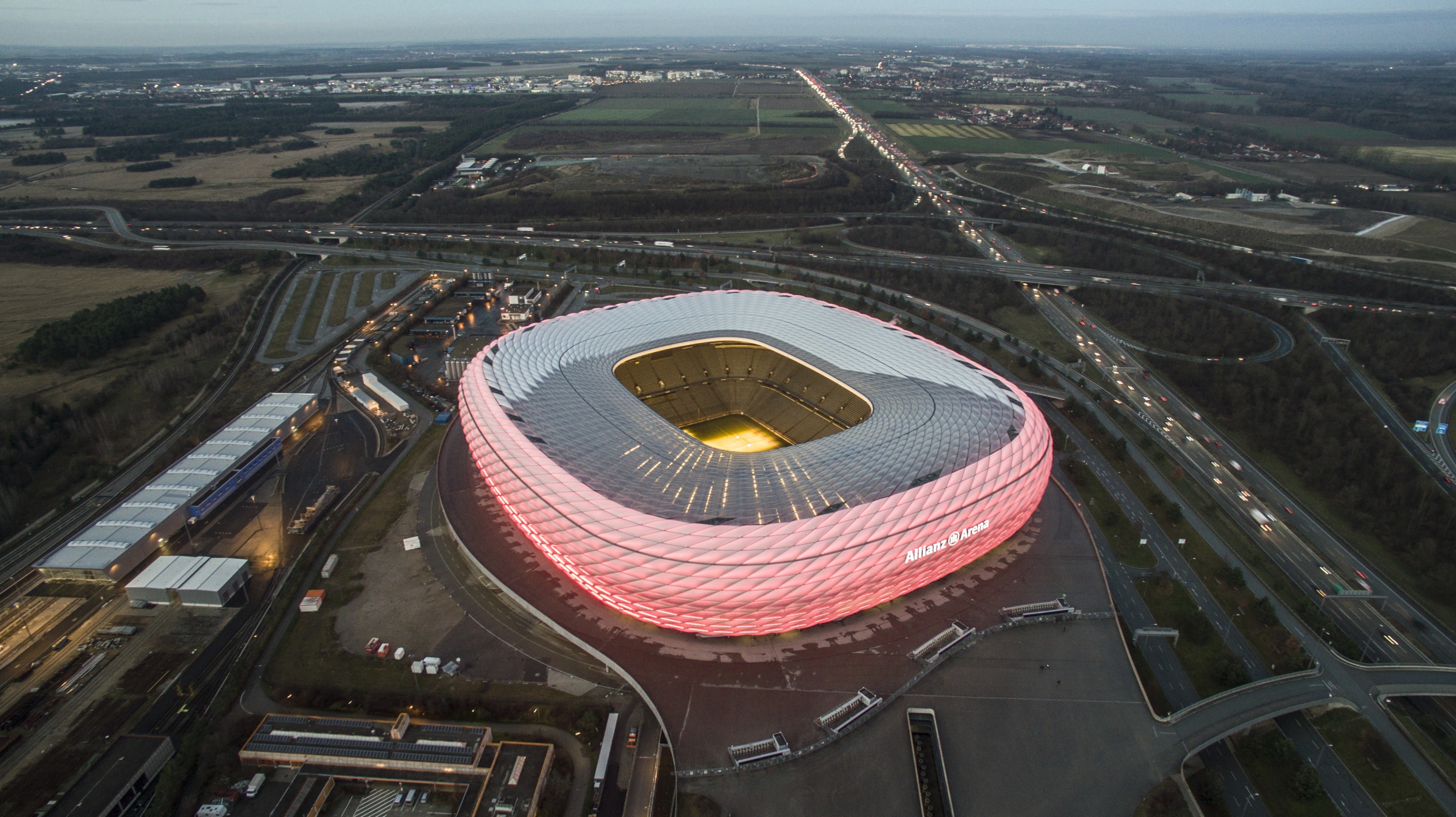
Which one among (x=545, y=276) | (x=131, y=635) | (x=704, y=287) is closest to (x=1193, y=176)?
(x=704, y=287)

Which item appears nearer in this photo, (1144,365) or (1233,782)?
(1233,782)

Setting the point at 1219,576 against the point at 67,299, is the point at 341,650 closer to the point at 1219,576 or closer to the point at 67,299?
the point at 1219,576

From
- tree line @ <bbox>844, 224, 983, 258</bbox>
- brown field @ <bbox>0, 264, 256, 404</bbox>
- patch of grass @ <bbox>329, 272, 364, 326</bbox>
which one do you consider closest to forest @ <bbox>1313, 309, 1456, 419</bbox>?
tree line @ <bbox>844, 224, 983, 258</bbox>

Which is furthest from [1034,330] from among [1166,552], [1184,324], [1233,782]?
[1233,782]

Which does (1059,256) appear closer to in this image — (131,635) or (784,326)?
(784,326)

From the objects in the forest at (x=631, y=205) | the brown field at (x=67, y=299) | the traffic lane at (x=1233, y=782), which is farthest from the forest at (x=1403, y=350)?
the brown field at (x=67, y=299)

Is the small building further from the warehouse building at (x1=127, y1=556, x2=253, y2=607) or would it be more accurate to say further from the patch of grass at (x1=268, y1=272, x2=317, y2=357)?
the patch of grass at (x1=268, y1=272, x2=317, y2=357)

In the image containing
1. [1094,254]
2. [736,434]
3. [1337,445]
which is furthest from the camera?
[1094,254]
